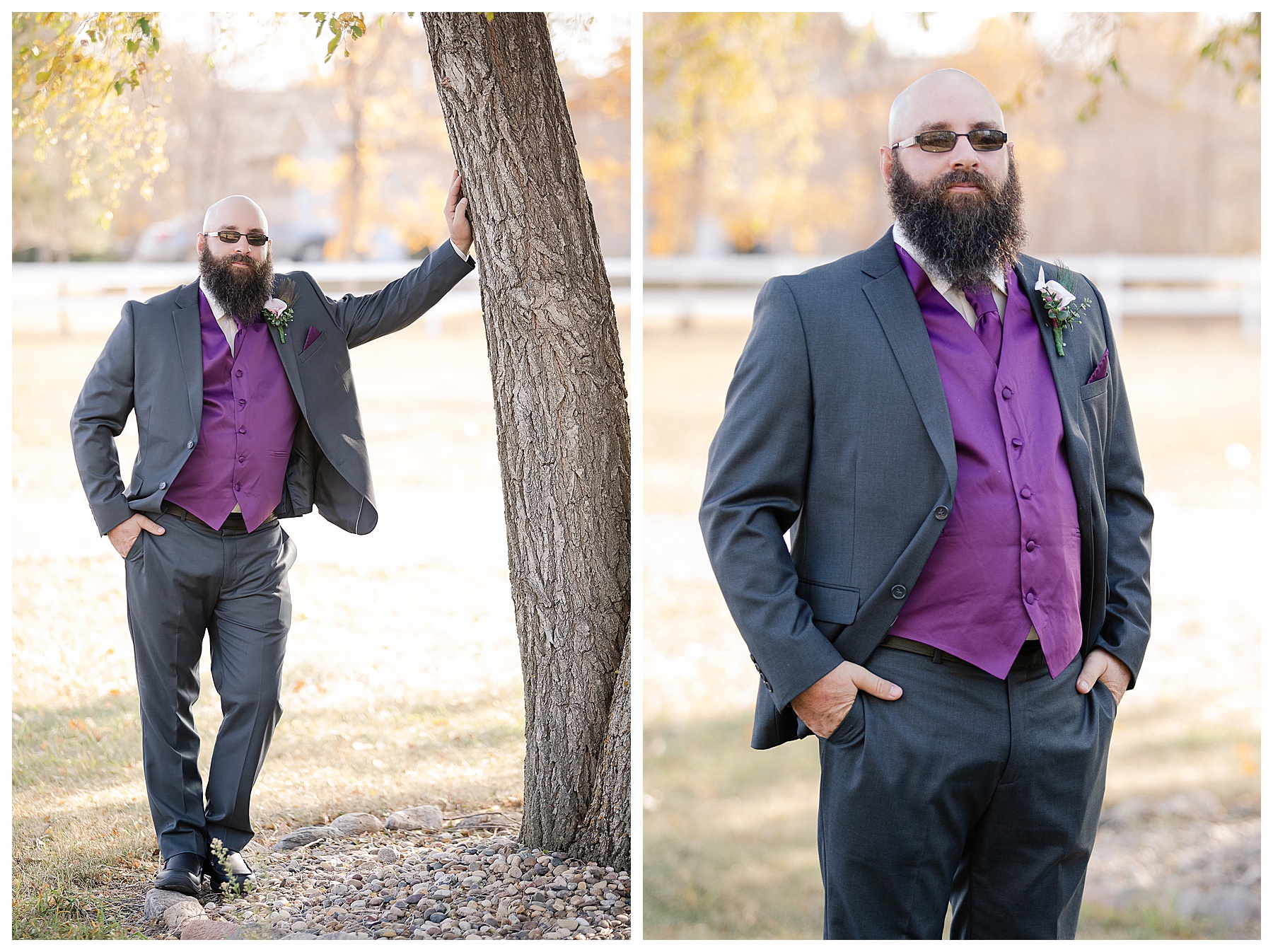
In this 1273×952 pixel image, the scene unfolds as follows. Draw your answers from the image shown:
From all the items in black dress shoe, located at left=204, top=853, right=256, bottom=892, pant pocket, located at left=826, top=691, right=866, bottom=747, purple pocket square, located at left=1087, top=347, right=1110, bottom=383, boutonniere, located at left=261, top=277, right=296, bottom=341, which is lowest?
black dress shoe, located at left=204, top=853, right=256, bottom=892

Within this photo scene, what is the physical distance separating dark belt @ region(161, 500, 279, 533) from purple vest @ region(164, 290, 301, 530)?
2cm

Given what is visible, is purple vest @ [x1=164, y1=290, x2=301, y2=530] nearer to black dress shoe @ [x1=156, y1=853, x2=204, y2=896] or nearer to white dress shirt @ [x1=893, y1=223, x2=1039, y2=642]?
black dress shoe @ [x1=156, y1=853, x2=204, y2=896]

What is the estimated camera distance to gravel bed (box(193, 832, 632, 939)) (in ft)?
10.7

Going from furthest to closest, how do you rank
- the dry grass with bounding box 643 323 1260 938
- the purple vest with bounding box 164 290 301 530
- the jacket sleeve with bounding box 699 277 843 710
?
the dry grass with bounding box 643 323 1260 938
the purple vest with bounding box 164 290 301 530
the jacket sleeve with bounding box 699 277 843 710

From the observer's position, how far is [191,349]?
3.25 m

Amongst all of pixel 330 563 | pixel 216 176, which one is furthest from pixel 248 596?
pixel 216 176

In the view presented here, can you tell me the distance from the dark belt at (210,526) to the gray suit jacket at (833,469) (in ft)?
4.87

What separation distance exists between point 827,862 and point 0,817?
223 centimetres

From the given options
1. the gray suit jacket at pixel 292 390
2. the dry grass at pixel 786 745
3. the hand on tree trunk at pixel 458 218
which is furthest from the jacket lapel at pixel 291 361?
the dry grass at pixel 786 745

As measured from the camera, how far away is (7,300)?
3.17 metres

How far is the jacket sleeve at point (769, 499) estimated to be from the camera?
7.82 ft

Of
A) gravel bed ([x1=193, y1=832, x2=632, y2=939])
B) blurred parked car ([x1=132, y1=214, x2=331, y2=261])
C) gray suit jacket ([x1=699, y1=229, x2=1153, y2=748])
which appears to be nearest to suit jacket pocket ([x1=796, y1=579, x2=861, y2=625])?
gray suit jacket ([x1=699, y1=229, x2=1153, y2=748])

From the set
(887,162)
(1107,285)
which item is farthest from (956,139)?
(1107,285)

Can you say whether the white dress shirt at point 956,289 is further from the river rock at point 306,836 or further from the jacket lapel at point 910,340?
the river rock at point 306,836
